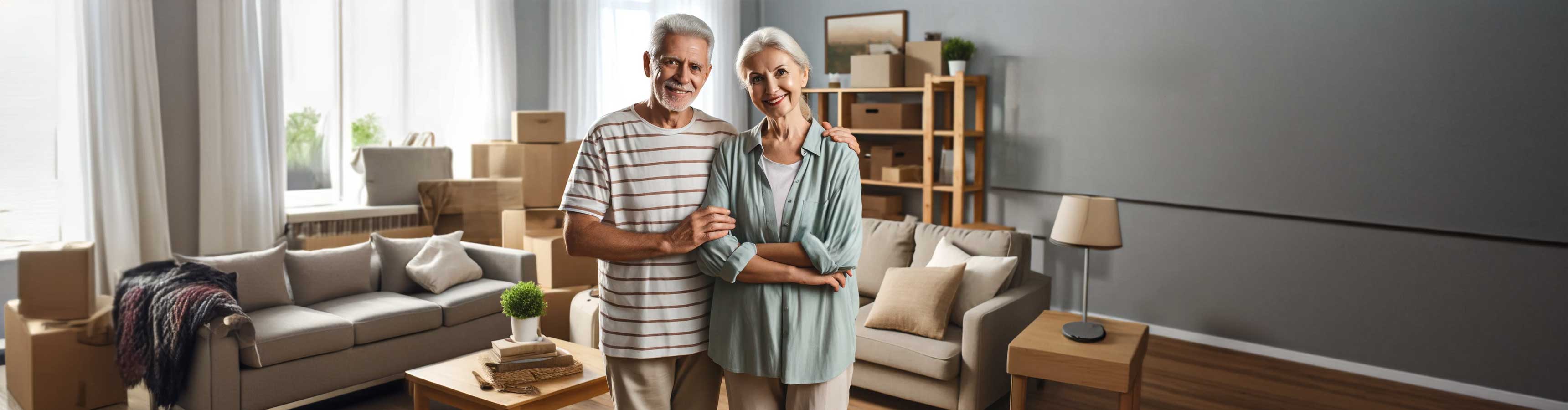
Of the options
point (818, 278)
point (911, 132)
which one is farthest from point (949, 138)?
point (818, 278)

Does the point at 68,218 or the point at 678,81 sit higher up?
the point at 678,81

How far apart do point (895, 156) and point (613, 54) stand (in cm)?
209

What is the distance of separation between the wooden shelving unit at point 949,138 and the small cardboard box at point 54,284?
11.6 feet

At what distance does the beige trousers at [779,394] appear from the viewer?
5.86ft

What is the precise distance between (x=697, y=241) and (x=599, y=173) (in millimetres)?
241

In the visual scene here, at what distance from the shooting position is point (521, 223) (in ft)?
16.5

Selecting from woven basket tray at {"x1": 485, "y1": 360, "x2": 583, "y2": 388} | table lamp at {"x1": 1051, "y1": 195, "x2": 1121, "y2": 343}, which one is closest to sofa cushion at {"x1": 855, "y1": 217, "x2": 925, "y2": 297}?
table lamp at {"x1": 1051, "y1": 195, "x2": 1121, "y2": 343}

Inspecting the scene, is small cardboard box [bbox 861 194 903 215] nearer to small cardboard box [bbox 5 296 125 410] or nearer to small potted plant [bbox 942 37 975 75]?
small potted plant [bbox 942 37 975 75]

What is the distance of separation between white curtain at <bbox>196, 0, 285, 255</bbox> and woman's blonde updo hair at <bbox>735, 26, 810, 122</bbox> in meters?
3.97

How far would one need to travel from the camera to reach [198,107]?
4.72m

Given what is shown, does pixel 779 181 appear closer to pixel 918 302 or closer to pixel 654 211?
pixel 654 211

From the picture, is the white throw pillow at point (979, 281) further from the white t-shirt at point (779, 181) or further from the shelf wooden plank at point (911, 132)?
the white t-shirt at point (779, 181)

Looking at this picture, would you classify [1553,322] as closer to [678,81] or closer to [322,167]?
[678,81]

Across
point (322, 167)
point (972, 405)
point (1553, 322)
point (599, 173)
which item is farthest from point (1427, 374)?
point (322, 167)
